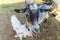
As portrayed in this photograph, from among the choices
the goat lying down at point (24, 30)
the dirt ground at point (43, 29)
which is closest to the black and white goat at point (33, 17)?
the goat lying down at point (24, 30)

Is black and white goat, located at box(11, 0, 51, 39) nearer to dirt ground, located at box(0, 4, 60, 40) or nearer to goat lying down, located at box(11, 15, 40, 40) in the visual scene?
goat lying down, located at box(11, 15, 40, 40)

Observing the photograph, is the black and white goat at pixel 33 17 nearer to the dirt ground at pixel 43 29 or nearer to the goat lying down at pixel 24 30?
the goat lying down at pixel 24 30

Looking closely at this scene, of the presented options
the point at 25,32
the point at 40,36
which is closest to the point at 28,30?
the point at 25,32

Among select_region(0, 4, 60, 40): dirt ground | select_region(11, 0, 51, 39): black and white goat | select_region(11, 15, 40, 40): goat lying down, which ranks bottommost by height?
select_region(0, 4, 60, 40): dirt ground

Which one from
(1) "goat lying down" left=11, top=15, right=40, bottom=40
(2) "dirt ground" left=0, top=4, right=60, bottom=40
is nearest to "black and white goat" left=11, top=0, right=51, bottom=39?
(1) "goat lying down" left=11, top=15, right=40, bottom=40

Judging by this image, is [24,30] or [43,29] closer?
[24,30]

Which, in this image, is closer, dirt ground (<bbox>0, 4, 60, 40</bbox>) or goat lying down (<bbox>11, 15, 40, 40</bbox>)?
goat lying down (<bbox>11, 15, 40, 40</bbox>)

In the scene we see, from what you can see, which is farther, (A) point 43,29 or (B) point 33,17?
(A) point 43,29

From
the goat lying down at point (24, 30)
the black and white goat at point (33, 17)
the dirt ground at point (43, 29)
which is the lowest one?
the dirt ground at point (43, 29)

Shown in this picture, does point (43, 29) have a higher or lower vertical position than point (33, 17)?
lower

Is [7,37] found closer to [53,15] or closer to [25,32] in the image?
[25,32]

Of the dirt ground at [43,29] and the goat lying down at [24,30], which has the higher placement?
the goat lying down at [24,30]

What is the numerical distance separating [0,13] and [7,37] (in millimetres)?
573

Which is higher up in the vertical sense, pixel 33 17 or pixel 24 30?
pixel 33 17
